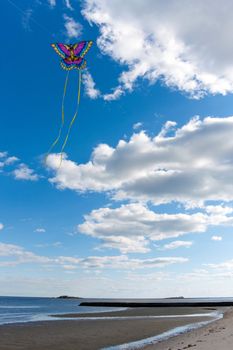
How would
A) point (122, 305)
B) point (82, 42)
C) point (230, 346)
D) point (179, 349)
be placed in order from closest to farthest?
1. point (230, 346)
2. point (179, 349)
3. point (82, 42)
4. point (122, 305)

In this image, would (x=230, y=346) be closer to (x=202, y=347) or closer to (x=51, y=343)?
(x=202, y=347)

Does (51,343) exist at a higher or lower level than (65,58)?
lower

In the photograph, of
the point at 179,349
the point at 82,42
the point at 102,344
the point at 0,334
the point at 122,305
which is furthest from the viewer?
the point at 122,305

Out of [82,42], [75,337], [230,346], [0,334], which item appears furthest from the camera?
[0,334]

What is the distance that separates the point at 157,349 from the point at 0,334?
48.2 feet

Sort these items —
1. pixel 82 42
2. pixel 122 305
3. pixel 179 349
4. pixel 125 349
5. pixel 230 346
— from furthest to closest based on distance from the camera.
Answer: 1. pixel 122 305
2. pixel 125 349
3. pixel 82 42
4. pixel 179 349
5. pixel 230 346

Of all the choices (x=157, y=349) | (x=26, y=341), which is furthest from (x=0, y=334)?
(x=157, y=349)

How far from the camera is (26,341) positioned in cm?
2492

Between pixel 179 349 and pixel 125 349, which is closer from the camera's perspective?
pixel 179 349

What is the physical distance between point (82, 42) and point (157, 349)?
48.8ft

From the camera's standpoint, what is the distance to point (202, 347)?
1667 centimetres

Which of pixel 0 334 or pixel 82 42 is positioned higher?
pixel 82 42

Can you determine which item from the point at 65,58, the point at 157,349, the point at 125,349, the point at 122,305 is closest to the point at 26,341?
the point at 125,349

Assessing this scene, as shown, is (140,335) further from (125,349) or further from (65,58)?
(65,58)
